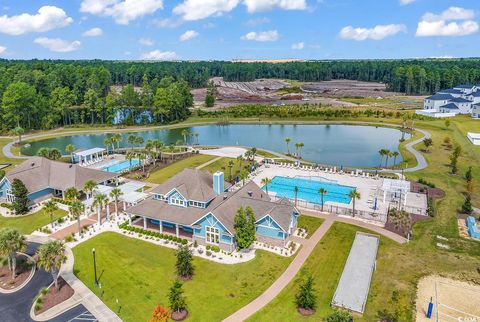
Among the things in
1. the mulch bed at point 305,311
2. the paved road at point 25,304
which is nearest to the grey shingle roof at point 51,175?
the paved road at point 25,304

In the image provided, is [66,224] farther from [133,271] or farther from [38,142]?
[38,142]

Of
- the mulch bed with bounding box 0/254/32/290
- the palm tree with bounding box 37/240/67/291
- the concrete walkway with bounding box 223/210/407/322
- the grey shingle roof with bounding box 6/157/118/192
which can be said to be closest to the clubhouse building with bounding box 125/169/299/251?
the concrete walkway with bounding box 223/210/407/322

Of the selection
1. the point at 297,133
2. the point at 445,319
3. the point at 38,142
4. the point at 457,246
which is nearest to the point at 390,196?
the point at 457,246

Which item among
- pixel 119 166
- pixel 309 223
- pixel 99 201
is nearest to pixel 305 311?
pixel 309 223

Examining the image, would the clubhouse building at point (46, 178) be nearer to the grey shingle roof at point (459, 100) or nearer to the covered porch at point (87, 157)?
the covered porch at point (87, 157)

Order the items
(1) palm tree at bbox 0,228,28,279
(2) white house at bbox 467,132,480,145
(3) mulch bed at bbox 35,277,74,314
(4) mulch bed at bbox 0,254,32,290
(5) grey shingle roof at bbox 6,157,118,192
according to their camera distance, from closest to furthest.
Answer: (3) mulch bed at bbox 35,277,74,314 < (1) palm tree at bbox 0,228,28,279 < (4) mulch bed at bbox 0,254,32,290 < (5) grey shingle roof at bbox 6,157,118,192 < (2) white house at bbox 467,132,480,145

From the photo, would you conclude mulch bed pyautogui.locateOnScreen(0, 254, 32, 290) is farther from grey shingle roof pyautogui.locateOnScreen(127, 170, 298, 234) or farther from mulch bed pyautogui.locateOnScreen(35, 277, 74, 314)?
grey shingle roof pyautogui.locateOnScreen(127, 170, 298, 234)
